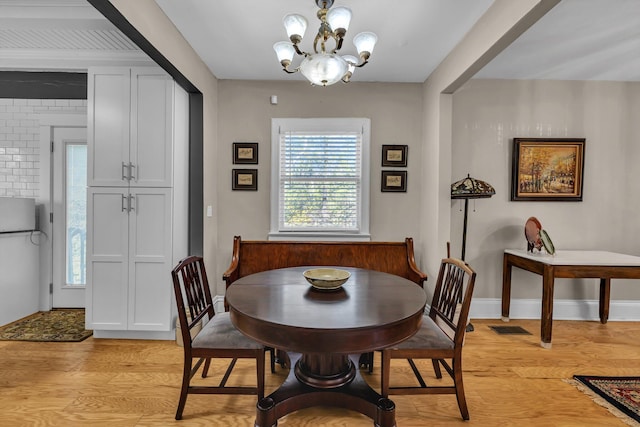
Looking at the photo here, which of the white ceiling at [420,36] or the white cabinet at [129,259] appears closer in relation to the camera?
the white ceiling at [420,36]

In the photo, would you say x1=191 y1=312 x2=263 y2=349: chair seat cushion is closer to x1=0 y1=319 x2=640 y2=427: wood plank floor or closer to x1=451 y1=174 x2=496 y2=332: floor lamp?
x1=0 y1=319 x2=640 y2=427: wood plank floor

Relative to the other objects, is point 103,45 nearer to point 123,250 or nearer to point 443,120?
point 123,250

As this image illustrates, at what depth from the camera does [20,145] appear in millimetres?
3684

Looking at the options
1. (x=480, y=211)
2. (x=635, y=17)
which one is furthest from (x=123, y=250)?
(x=635, y=17)

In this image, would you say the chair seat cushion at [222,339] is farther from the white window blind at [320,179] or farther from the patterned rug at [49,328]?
the patterned rug at [49,328]

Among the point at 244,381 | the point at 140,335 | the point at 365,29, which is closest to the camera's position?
the point at 244,381

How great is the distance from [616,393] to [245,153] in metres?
3.57

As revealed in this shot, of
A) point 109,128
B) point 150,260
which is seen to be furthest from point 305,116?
point 150,260

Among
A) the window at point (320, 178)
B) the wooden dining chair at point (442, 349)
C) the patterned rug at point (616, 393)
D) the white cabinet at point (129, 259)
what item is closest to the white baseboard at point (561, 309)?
the patterned rug at point (616, 393)

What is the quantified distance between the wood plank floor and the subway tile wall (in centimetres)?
183

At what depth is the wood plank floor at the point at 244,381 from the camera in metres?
1.91

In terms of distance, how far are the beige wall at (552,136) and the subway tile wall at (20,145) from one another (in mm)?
4278

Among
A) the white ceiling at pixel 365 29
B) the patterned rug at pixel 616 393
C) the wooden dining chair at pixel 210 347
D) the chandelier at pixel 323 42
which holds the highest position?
the white ceiling at pixel 365 29

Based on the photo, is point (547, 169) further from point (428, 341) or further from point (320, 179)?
point (428, 341)
